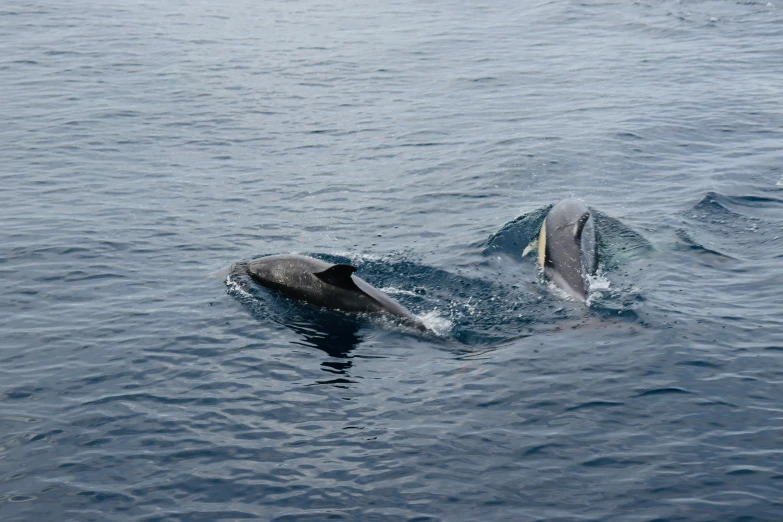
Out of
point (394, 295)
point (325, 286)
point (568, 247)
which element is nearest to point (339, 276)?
point (325, 286)

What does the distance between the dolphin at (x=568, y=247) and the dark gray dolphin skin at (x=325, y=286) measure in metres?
3.14

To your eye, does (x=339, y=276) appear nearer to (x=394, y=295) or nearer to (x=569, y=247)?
(x=394, y=295)

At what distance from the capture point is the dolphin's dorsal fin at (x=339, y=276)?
15.3 meters

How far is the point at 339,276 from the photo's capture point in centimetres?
1544

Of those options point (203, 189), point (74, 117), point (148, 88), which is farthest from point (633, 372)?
point (148, 88)

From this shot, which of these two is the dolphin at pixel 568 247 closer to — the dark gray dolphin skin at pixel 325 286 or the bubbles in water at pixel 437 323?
the bubbles in water at pixel 437 323

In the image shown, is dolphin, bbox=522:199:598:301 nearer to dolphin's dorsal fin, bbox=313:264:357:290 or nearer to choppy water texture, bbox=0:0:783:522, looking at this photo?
choppy water texture, bbox=0:0:783:522

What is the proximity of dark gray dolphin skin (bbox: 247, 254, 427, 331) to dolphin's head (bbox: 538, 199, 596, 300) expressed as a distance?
3145 mm

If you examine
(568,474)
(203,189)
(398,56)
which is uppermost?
(398,56)

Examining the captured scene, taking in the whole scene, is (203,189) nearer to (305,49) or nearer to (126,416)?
(126,416)

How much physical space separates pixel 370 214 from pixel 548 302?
6.69 meters

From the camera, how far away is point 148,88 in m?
33.4

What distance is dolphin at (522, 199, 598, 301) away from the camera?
16.2 metres

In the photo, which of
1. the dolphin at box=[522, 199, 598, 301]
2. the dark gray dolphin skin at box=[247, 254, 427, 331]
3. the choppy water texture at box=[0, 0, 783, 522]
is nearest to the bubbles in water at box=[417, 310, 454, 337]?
the choppy water texture at box=[0, 0, 783, 522]
